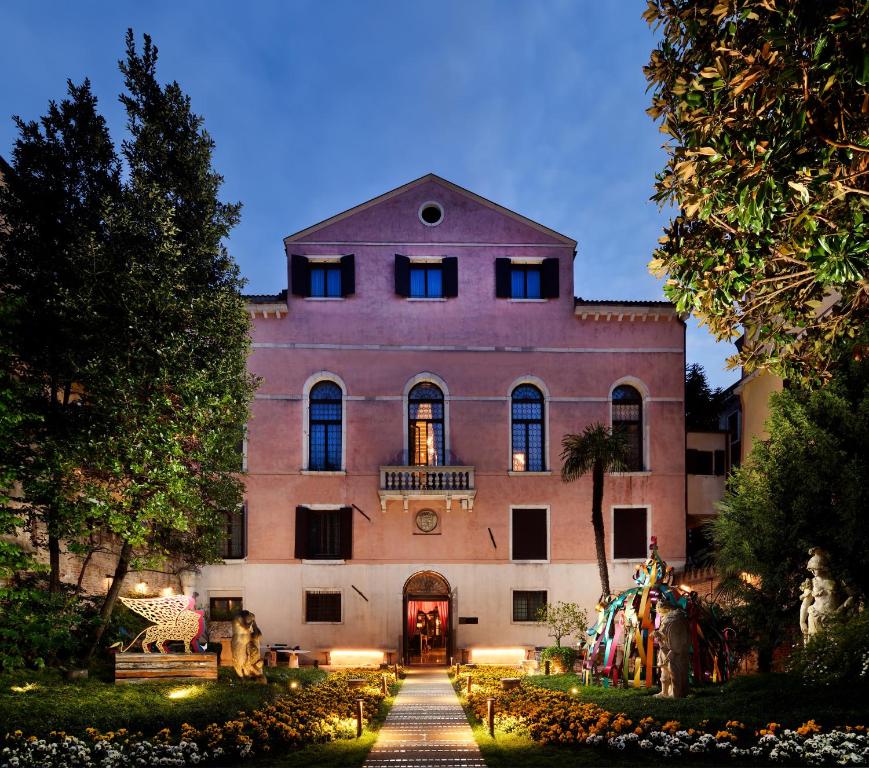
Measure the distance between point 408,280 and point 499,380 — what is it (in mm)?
4644

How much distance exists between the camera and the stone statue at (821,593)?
15.5 meters

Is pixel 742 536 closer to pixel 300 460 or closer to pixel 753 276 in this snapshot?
pixel 753 276

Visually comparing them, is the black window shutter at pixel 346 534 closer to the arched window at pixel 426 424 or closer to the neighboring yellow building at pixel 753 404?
the arched window at pixel 426 424

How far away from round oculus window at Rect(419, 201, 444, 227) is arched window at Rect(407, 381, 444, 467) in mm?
5627

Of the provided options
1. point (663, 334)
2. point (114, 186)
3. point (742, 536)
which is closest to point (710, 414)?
point (663, 334)

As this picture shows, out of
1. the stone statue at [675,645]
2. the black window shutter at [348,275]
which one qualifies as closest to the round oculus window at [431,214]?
the black window shutter at [348,275]

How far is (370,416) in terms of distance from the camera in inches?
1141

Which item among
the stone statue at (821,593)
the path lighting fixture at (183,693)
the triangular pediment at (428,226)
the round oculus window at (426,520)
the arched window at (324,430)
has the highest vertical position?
the triangular pediment at (428,226)

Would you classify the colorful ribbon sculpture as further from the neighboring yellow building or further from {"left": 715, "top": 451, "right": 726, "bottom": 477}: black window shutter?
{"left": 715, "top": 451, "right": 726, "bottom": 477}: black window shutter

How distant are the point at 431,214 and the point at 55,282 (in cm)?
1580

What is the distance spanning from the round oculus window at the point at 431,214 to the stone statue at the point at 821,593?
712 inches

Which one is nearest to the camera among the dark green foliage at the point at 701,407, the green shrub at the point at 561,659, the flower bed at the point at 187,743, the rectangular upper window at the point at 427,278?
the flower bed at the point at 187,743

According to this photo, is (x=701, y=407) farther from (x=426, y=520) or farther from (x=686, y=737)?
(x=686, y=737)

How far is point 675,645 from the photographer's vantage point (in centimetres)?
1580
